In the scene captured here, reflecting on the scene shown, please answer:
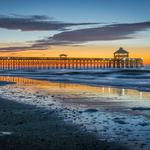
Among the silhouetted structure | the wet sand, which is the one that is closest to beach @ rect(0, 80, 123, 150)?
the wet sand

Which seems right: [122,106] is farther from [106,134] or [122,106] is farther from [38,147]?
[38,147]

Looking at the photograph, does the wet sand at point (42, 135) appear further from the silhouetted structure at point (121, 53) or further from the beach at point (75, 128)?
the silhouetted structure at point (121, 53)

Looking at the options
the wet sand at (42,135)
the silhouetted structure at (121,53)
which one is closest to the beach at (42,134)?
the wet sand at (42,135)

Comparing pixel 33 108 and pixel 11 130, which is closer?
pixel 11 130

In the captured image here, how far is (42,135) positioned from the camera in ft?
26.9

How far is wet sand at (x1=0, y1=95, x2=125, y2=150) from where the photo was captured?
7102 mm

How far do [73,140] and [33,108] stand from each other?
18.7 ft

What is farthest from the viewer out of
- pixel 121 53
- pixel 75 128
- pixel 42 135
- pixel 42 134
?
pixel 121 53

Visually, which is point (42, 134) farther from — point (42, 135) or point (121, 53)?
point (121, 53)

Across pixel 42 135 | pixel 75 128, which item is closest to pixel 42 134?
pixel 42 135

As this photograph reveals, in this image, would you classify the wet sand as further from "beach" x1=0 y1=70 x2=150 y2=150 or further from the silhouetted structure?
the silhouetted structure

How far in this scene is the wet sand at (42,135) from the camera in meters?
7.10

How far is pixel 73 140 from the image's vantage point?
7.71 meters

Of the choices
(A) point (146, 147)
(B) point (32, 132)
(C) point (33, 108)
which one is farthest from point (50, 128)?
(C) point (33, 108)
